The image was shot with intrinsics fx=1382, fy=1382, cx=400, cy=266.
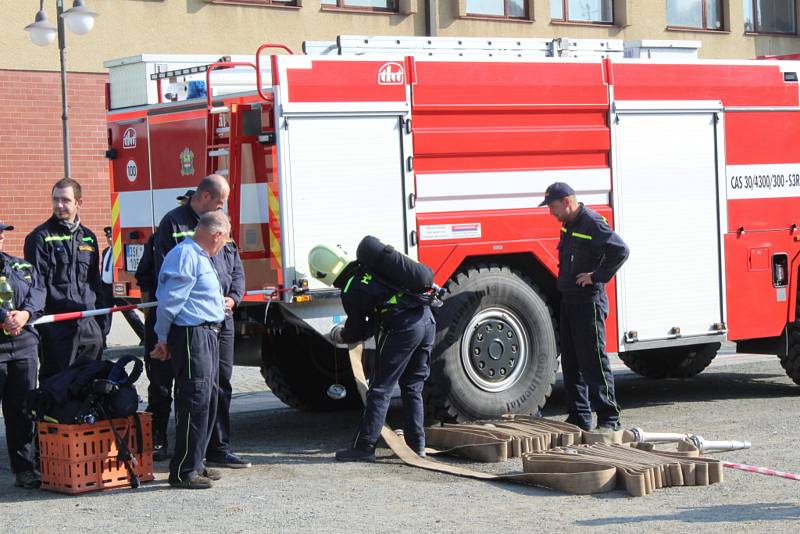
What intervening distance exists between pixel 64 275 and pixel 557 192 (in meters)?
3.50

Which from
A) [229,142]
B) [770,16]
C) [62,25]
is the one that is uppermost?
[770,16]

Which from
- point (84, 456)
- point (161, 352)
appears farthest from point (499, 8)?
point (84, 456)

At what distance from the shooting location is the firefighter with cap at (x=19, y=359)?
8414 millimetres

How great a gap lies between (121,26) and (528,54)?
34.3 feet

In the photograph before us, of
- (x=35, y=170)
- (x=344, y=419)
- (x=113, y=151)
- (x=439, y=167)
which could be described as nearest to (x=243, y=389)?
(x=344, y=419)

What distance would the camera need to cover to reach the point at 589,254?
32.8 feet

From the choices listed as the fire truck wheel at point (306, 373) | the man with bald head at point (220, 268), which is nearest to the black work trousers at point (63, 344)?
the man with bald head at point (220, 268)

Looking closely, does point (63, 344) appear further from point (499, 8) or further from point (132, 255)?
point (499, 8)

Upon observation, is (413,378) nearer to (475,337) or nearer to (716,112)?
(475,337)

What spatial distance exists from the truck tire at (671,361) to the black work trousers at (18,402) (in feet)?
20.8

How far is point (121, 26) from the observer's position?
66.6 feet

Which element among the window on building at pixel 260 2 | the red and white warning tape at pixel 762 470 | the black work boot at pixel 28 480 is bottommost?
the red and white warning tape at pixel 762 470

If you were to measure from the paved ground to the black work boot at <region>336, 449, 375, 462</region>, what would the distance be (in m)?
0.08

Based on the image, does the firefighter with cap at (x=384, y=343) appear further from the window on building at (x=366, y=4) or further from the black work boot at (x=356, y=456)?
the window on building at (x=366, y=4)
